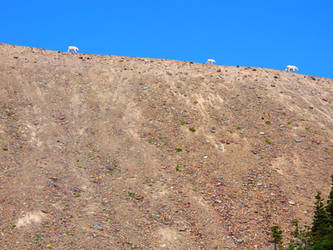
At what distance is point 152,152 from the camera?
3216cm

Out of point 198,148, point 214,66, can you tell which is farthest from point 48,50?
point 198,148

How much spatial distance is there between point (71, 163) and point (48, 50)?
80.2 feet

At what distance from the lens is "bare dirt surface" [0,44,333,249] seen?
966 inches

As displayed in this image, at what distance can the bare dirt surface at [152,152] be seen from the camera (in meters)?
24.5

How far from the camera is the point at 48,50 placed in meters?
48.9

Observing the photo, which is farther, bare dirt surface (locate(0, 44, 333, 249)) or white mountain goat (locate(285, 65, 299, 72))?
white mountain goat (locate(285, 65, 299, 72))

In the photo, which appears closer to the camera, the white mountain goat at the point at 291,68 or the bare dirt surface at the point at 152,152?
the bare dirt surface at the point at 152,152

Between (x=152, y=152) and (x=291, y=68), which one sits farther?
(x=291, y=68)

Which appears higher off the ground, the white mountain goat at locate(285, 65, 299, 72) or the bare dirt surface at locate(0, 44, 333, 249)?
the white mountain goat at locate(285, 65, 299, 72)

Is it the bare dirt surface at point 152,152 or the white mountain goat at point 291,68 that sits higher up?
the white mountain goat at point 291,68

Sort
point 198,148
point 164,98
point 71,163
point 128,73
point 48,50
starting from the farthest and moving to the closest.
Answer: point 48,50, point 128,73, point 164,98, point 198,148, point 71,163

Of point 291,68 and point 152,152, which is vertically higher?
point 291,68

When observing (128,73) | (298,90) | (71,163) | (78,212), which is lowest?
(78,212)

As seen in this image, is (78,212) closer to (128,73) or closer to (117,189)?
(117,189)
